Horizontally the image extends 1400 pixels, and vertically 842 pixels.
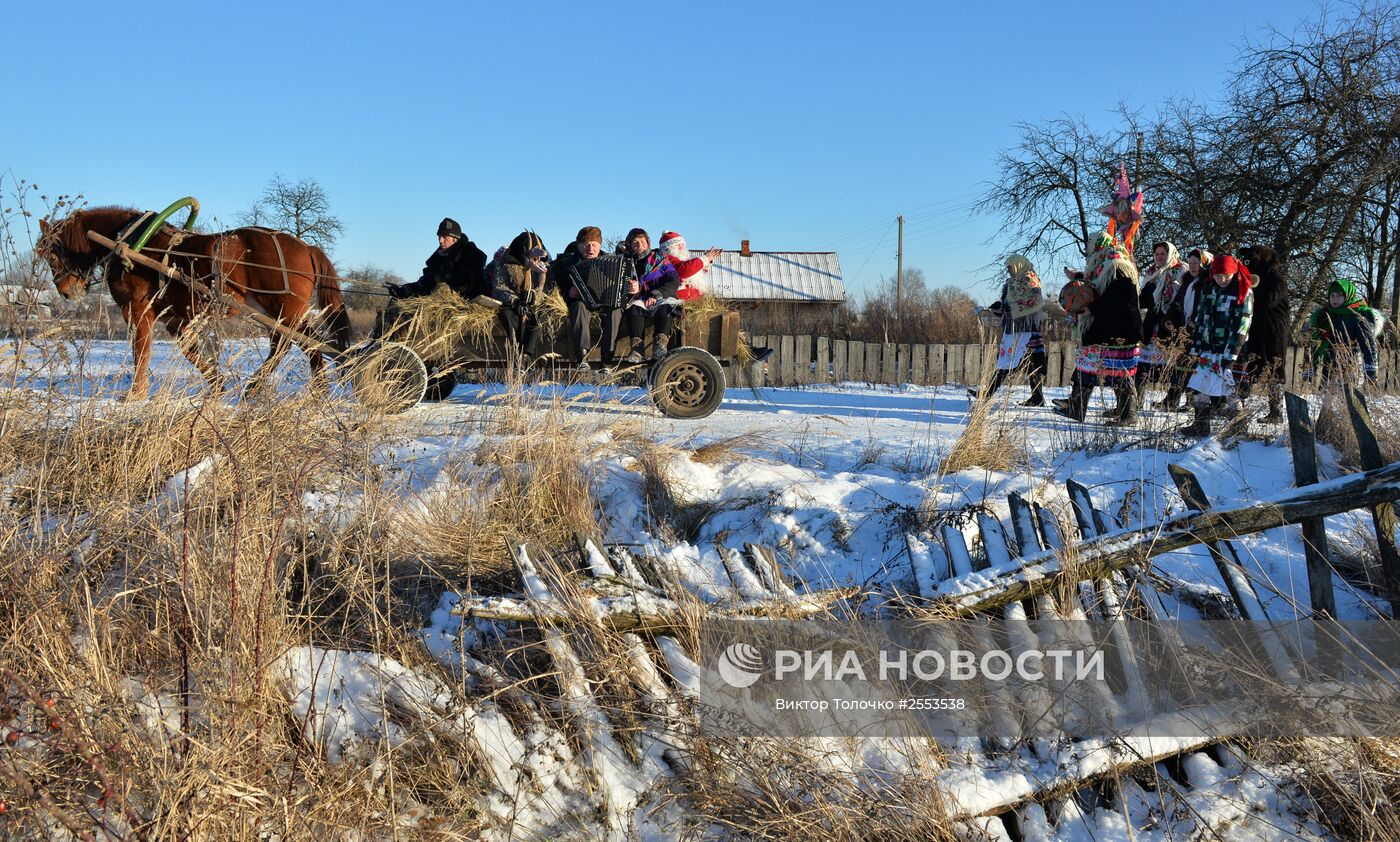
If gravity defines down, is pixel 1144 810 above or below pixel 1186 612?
below

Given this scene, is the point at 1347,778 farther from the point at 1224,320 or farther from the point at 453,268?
the point at 453,268

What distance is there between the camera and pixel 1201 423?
634 cm

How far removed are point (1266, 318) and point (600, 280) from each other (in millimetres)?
5273

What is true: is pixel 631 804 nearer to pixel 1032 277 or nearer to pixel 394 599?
pixel 394 599

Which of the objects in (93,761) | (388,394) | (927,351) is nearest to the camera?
(93,761)

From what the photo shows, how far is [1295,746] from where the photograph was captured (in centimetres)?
250

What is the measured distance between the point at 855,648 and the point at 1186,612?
1479 mm

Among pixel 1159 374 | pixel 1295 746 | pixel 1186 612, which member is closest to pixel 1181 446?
pixel 1159 374

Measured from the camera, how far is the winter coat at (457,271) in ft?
24.0

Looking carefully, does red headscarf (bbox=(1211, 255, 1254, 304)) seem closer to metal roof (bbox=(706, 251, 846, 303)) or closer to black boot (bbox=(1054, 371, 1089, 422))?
black boot (bbox=(1054, 371, 1089, 422))

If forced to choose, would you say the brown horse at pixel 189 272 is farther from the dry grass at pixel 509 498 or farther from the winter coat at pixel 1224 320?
the winter coat at pixel 1224 320

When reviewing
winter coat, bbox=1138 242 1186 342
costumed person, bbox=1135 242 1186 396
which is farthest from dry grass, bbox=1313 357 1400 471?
winter coat, bbox=1138 242 1186 342

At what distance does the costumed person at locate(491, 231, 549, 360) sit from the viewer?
6.91m

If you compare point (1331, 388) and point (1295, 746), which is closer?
point (1295, 746)
